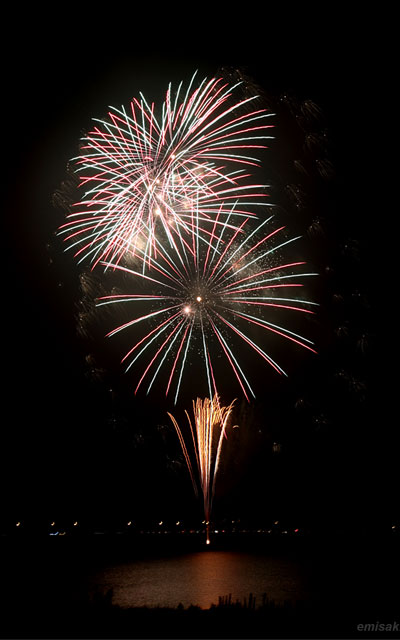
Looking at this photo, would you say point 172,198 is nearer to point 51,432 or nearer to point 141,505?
point 141,505

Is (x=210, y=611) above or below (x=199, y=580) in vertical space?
below

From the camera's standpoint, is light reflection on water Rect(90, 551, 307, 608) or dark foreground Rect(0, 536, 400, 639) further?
light reflection on water Rect(90, 551, 307, 608)

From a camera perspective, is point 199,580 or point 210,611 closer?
point 210,611

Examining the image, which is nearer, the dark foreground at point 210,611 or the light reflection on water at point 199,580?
the dark foreground at point 210,611

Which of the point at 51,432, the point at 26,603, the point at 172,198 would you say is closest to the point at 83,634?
the point at 26,603
